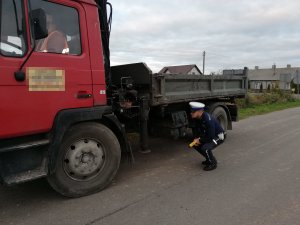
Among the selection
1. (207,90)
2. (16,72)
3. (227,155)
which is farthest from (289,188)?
(16,72)

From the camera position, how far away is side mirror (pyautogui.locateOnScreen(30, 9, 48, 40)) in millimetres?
3463

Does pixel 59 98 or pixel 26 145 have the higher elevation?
pixel 59 98

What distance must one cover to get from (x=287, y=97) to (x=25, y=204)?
24241 mm

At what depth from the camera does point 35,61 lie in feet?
12.0

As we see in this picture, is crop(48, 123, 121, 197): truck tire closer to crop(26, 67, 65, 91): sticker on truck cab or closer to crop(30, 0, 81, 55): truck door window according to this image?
crop(26, 67, 65, 91): sticker on truck cab

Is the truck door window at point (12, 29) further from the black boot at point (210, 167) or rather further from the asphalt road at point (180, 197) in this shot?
the black boot at point (210, 167)

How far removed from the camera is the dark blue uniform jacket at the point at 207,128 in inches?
219

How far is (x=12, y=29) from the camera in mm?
3516

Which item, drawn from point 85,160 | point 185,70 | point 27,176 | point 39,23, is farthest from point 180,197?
point 185,70

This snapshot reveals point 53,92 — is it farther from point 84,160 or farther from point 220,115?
point 220,115

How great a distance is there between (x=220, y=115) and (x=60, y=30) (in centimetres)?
468

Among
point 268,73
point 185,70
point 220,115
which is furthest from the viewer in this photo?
point 268,73

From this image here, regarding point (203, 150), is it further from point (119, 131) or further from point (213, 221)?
point (213, 221)

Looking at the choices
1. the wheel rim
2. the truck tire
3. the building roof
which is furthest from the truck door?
the building roof
